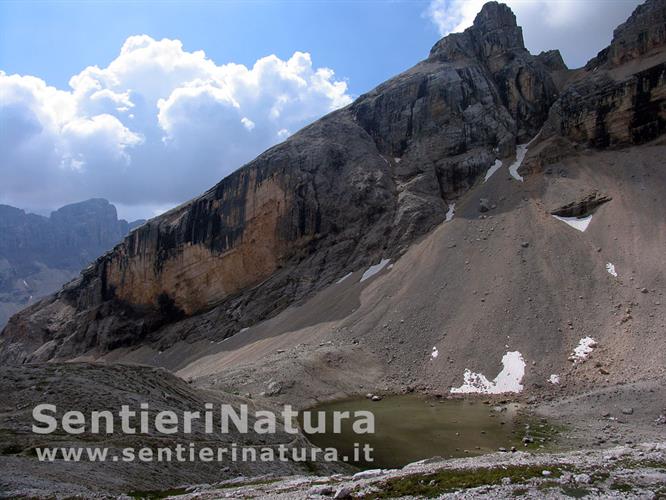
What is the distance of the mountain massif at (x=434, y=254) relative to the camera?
49.8 m

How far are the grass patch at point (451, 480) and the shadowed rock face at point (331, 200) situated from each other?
59.0 meters

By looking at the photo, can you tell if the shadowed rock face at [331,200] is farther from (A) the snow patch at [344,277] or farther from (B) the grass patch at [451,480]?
(B) the grass patch at [451,480]

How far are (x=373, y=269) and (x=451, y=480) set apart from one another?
58658 millimetres

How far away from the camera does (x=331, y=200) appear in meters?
87.8

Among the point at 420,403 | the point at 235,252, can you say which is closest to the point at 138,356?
the point at 235,252

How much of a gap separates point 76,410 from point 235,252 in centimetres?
6767

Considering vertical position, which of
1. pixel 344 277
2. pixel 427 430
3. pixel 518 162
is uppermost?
pixel 518 162

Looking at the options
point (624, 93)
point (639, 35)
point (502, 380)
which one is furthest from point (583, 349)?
point (639, 35)

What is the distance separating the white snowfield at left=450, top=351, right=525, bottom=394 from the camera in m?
46.0

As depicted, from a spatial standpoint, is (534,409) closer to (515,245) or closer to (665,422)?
(665,422)

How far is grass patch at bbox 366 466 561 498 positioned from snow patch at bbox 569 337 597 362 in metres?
34.0

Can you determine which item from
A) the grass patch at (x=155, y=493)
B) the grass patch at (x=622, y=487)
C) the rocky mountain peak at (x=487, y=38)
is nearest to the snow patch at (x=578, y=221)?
the rocky mountain peak at (x=487, y=38)

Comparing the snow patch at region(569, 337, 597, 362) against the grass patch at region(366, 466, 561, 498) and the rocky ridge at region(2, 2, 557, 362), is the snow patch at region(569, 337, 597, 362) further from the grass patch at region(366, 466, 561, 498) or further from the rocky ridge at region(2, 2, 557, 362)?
the grass patch at region(366, 466, 561, 498)

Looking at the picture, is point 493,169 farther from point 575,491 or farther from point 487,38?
point 575,491
